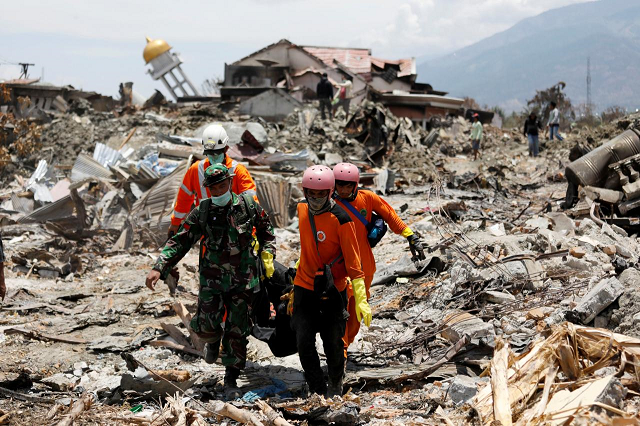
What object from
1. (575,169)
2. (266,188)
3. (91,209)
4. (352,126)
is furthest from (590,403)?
(352,126)

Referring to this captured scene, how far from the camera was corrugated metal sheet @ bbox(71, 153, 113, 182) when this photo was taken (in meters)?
16.2

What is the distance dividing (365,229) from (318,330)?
897 mm

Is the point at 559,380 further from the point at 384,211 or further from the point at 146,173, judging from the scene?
the point at 146,173

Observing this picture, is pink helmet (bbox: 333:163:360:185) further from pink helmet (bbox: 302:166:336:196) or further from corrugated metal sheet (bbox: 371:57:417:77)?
corrugated metal sheet (bbox: 371:57:417:77)

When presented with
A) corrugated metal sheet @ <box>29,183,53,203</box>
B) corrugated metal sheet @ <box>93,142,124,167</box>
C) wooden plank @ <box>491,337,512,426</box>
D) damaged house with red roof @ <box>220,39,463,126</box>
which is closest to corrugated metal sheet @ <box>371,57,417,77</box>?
damaged house with red roof @ <box>220,39,463,126</box>

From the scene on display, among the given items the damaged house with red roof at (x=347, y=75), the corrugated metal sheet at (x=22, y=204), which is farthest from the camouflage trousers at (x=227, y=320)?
the damaged house with red roof at (x=347, y=75)

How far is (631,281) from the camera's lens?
17.3ft

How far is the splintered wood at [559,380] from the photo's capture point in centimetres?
323

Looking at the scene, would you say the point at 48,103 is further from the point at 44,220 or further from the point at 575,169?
the point at 575,169

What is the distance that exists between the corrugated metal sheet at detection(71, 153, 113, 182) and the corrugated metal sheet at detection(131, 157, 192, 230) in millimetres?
5112

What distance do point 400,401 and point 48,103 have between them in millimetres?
28026

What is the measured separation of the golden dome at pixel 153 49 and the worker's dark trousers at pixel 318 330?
35298 millimetres

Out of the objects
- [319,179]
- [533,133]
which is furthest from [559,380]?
[533,133]

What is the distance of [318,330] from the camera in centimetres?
484
